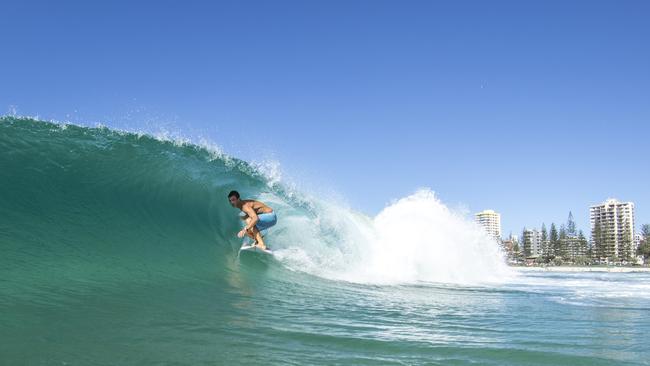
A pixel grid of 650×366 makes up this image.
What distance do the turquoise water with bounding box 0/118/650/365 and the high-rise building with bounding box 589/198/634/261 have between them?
394ft

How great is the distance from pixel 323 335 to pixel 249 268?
4514 mm

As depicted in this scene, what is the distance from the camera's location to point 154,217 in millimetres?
10023

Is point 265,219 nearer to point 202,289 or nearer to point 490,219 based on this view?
point 202,289

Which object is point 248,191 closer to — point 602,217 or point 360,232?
point 360,232

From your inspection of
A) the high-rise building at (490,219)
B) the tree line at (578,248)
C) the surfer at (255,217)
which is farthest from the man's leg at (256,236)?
the high-rise building at (490,219)

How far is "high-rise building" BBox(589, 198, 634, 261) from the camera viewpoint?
117000 millimetres

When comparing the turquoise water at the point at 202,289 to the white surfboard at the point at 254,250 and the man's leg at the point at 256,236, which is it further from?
the man's leg at the point at 256,236

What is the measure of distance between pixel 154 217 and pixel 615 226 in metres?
169

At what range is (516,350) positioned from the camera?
13.7 ft

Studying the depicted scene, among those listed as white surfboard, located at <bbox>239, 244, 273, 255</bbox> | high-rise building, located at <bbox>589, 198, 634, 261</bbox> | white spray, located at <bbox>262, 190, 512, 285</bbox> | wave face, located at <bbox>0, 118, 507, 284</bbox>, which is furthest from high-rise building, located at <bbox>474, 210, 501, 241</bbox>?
white surfboard, located at <bbox>239, 244, 273, 255</bbox>

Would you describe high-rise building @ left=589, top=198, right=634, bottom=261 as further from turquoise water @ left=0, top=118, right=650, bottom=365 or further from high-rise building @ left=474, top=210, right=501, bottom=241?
turquoise water @ left=0, top=118, right=650, bottom=365

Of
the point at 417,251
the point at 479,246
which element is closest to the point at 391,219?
the point at 417,251

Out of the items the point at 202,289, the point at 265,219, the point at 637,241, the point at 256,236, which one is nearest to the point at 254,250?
the point at 256,236

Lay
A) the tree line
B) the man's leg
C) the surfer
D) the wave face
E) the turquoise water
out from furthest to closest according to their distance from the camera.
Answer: the tree line
the man's leg
the surfer
the wave face
the turquoise water
